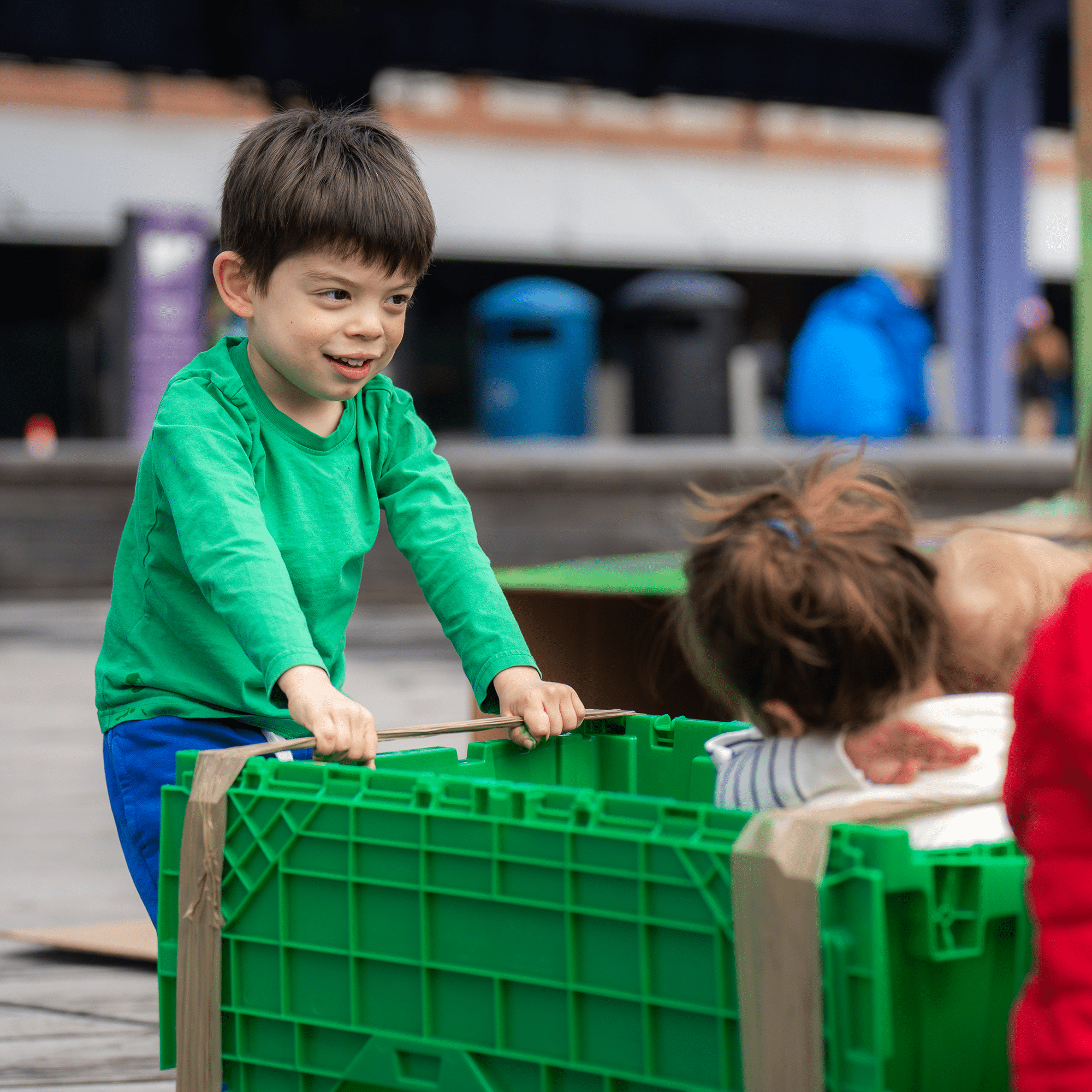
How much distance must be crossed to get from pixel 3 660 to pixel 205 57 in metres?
6.78

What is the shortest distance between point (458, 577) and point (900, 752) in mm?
714

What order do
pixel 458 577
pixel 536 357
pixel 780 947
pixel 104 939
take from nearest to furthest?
1. pixel 780 947
2. pixel 458 577
3. pixel 104 939
4. pixel 536 357

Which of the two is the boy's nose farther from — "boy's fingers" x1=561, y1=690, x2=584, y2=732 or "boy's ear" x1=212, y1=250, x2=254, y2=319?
"boy's fingers" x1=561, y1=690, x2=584, y2=732

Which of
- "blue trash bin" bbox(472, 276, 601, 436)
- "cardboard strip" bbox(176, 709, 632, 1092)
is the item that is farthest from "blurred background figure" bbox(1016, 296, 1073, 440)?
"cardboard strip" bbox(176, 709, 632, 1092)

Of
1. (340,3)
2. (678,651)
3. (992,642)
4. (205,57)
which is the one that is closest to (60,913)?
(678,651)

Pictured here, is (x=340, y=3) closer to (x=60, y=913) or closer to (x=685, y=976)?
(x=60, y=913)

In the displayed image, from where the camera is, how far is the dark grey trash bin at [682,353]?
12.1 m

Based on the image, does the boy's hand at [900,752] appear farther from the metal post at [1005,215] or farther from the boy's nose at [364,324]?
the metal post at [1005,215]

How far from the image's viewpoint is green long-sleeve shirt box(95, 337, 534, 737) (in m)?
1.72

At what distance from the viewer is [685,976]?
1.26 metres

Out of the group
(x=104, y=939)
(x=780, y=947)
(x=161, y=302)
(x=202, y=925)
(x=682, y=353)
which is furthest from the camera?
(x=682, y=353)

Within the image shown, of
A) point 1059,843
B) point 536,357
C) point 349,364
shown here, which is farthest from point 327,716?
point 536,357

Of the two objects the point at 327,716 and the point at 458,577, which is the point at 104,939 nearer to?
the point at 458,577

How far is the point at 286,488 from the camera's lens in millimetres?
1814
